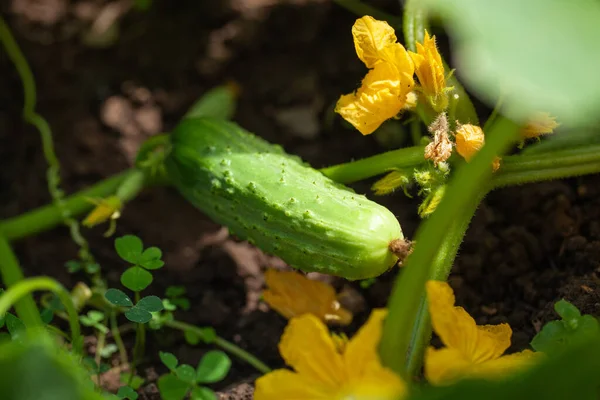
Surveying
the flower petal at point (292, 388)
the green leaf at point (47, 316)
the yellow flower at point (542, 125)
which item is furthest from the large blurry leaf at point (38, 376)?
the yellow flower at point (542, 125)

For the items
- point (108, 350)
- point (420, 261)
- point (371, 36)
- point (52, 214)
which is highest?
point (371, 36)

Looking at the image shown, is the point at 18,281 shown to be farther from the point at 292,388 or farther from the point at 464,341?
the point at 464,341

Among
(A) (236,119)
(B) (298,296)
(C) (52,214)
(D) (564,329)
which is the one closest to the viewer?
(D) (564,329)

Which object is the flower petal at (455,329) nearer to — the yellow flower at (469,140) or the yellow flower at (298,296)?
the yellow flower at (469,140)

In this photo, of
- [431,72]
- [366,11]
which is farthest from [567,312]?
[366,11]

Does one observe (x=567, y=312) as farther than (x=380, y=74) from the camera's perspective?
No

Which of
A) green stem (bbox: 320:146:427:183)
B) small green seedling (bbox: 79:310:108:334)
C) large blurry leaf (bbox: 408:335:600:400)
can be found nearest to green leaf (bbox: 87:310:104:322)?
small green seedling (bbox: 79:310:108:334)
